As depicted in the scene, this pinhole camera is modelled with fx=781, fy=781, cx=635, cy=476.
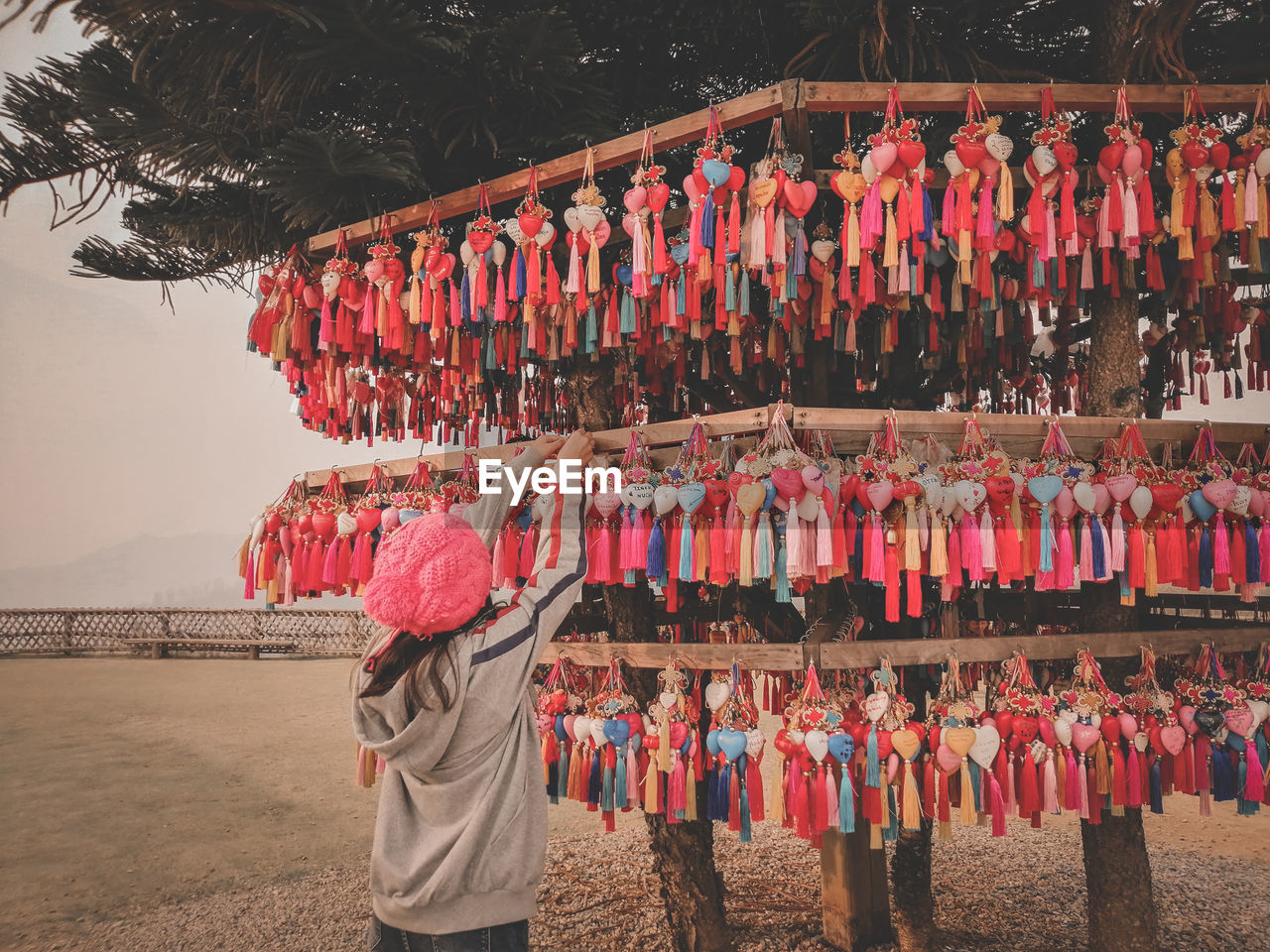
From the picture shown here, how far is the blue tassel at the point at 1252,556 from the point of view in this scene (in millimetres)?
1860

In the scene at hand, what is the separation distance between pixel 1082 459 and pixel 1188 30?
1711 mm

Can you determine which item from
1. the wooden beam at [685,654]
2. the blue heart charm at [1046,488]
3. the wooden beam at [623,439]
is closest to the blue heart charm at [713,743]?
the wooden beam at [685,654]

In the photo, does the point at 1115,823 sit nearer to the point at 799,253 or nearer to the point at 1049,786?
the point at 1049,786

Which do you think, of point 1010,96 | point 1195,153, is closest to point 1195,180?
point 1195,153

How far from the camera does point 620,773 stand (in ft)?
6.88

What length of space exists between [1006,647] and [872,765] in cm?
46

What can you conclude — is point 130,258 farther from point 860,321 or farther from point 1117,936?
point 1117,936

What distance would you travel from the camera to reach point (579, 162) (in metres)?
2.15

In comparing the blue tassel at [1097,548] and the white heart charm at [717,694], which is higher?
the blue tassel at [1097,548]

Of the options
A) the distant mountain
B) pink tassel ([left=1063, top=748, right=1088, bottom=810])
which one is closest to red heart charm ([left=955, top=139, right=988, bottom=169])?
pink tassel ([left=1063, top=748, right=1088, bottom=810])

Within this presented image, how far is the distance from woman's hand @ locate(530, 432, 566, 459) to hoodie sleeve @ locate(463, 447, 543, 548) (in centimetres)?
9

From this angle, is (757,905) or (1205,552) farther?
(757,905)

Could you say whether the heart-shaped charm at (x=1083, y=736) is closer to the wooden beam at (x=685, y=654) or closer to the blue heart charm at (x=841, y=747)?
the blue heart charm at (x=841, y=747)

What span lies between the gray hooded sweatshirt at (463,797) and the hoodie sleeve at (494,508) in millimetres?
437
